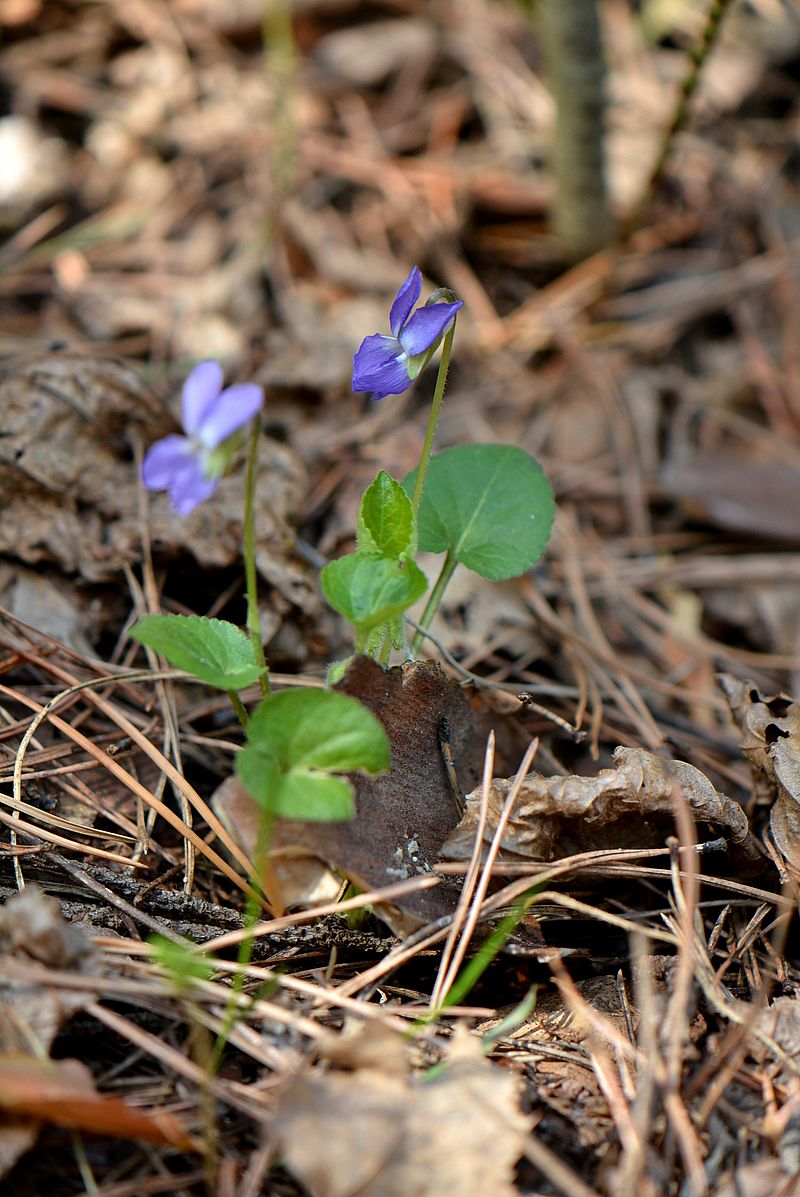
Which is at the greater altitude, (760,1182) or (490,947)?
(490,947)

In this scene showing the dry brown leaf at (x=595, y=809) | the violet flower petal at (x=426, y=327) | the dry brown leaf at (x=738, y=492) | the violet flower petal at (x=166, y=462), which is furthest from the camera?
the dry brown leaf at (x=738, y=492)

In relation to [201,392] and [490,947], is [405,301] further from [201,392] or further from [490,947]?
[490,947]

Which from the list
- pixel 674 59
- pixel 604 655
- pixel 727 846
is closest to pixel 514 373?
pixel 604 655

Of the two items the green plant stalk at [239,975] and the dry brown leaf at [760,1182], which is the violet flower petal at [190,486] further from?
the dry brown leaf at [760,1182]

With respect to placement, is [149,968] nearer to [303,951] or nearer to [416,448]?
[303,951]

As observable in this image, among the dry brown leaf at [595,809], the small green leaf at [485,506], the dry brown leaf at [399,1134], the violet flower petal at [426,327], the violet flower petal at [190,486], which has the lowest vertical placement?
the dry brown leaf at [595,809]

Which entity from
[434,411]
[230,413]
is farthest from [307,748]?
[434,411]

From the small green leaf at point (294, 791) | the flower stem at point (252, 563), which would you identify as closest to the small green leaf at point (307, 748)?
the small green leaf at point (294, 791)
